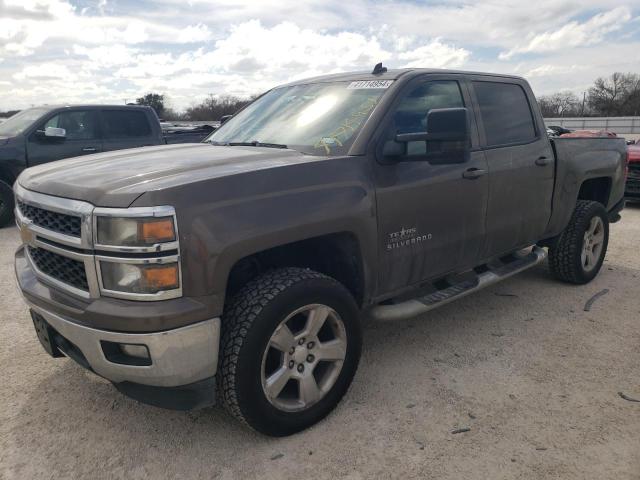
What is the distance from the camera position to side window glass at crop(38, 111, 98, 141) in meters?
8.17

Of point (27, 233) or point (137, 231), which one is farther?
point (27, 233)

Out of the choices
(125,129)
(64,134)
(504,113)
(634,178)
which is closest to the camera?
(504,113)

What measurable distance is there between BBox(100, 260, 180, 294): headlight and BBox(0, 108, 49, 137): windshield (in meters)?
6.96

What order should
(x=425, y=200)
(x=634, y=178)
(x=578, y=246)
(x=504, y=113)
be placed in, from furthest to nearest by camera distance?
(x=634, y=178) → (x=578, y=246) → (x=504, y=113) → (x=425, y=200)

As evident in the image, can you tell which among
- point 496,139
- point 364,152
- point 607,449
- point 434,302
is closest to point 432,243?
point 434,302

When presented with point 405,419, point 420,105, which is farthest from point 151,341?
point 420,105

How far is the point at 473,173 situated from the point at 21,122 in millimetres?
7527

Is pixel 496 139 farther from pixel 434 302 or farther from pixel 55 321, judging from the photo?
pixel 55 321

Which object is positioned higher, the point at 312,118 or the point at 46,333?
the point at 312,118

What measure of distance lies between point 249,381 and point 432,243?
1492 millimetres

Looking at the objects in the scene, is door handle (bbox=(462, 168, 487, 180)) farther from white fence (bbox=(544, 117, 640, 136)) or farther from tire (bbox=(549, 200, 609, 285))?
white fence (bbox=(544, 117, 640, 136))

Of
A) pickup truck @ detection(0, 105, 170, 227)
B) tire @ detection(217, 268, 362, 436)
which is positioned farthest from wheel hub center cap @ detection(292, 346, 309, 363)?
pickup truck @ detection(0, 105, 170, 227)

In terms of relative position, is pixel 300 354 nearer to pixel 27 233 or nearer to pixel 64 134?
pixel 27 233

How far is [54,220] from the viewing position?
8.30 ft
